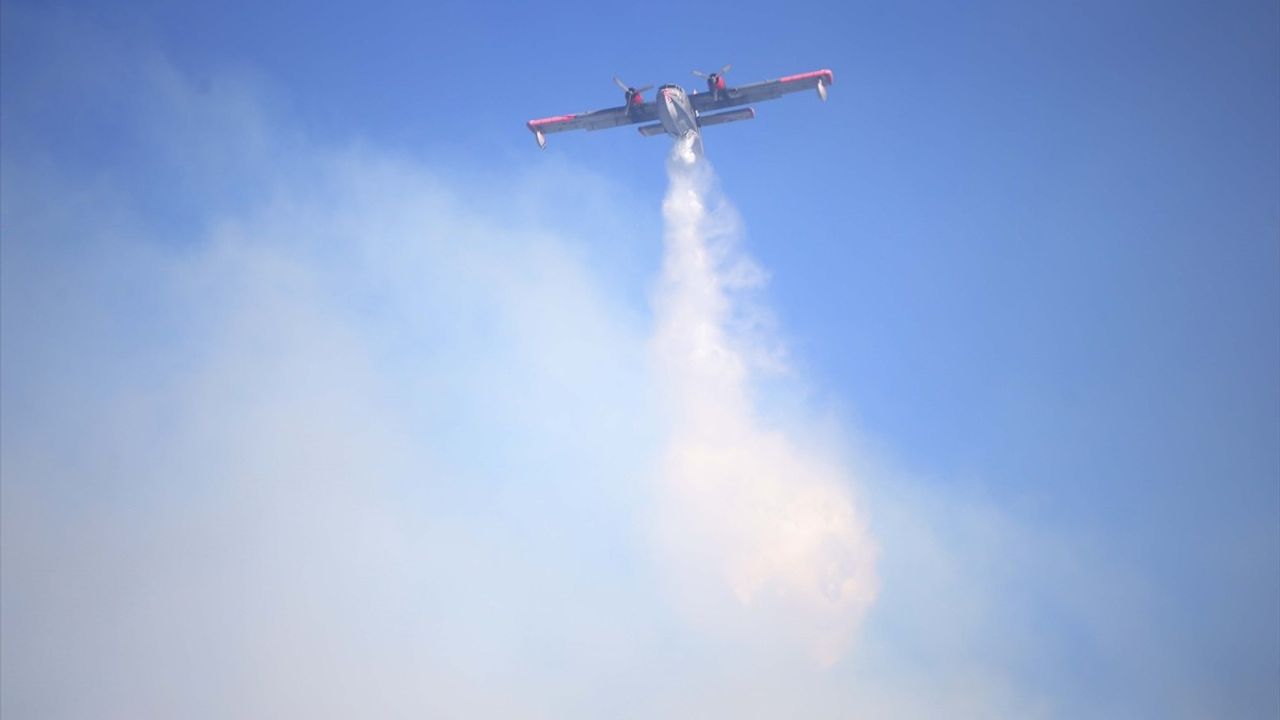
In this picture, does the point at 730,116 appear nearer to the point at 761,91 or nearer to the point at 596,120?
the point at 761,91

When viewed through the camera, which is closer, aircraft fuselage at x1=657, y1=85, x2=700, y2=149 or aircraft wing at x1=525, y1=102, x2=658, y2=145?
aircraft fuselage at x1=657, y1=85, x2=700, y2=149

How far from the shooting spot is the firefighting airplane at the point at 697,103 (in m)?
52.0

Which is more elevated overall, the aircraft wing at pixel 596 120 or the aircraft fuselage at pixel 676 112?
the aircraft wing at pixel 596 120

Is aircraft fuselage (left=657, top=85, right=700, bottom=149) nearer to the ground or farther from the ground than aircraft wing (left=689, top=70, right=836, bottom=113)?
nearer to the ground

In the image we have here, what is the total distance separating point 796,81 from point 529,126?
2159 centimetres

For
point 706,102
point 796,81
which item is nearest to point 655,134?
point 706,102

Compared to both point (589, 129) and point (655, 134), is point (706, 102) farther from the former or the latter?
point (589, 129)

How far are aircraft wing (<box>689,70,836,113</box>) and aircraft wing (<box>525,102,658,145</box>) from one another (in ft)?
12.6

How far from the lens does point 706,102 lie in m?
55.2

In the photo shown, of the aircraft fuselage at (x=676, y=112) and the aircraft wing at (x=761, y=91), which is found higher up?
the aircraft wing at (x=761, y=91)

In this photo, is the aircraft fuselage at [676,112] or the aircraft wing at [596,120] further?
the aircraft wing at [596,120]

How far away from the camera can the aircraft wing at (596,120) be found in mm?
56409

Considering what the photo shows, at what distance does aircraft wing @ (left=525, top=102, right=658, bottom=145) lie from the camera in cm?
5641

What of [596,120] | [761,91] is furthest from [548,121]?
[761,91]
